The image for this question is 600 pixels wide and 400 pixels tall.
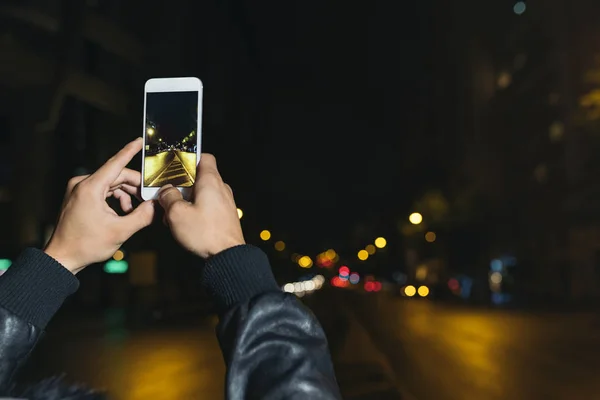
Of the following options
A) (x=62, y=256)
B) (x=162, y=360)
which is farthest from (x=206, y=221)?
(x=162, y=360)

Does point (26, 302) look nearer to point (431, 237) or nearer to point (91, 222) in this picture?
point (91, 222)

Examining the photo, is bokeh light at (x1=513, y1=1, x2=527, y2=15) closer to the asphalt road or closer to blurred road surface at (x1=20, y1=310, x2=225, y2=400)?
the asphalt road

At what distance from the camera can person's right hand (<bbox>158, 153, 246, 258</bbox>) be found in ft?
5.79

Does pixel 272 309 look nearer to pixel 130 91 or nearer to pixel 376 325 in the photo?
pixel 376 325

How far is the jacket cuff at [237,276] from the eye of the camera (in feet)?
5.49

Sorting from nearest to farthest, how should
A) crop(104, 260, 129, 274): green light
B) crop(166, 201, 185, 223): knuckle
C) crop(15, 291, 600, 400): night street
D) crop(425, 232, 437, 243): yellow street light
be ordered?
crop(166, 201, 185, 223): knuckle
crop(15, 291, 600, 400): night street
crop(104, 260, 129, 274): green light
crop(425, 232, 437, 243): yellow street light

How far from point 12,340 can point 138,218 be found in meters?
0.45

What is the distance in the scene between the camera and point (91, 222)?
1.98 m

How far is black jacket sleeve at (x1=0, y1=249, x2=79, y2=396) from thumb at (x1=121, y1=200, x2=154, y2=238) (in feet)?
0.66

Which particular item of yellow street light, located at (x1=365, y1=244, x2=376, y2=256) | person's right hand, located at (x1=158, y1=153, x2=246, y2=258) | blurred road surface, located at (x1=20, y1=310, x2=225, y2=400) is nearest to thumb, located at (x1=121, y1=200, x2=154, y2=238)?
person's right hand, located at (x1=158, y1=153, x2=246, y2=258)

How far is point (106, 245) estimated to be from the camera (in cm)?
203

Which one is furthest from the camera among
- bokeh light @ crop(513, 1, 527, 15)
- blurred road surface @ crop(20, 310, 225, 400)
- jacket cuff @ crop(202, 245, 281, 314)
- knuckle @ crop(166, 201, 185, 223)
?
bokeh light @ crop(513, 1, 527, 15)

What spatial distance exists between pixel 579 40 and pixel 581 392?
39244mm

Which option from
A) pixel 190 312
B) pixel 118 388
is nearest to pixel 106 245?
pixel 118 388
